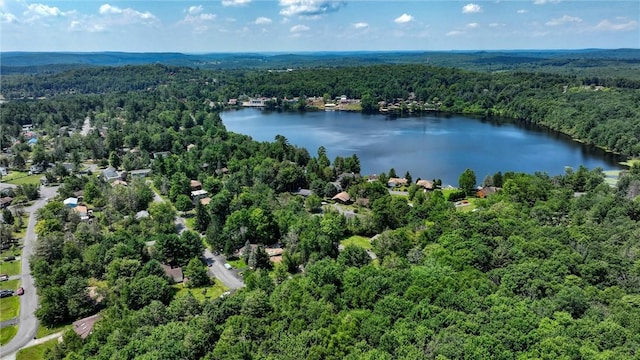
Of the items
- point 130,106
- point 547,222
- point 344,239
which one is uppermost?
point 130,106

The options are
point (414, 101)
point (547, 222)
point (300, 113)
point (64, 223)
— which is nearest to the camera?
point (547, 222)

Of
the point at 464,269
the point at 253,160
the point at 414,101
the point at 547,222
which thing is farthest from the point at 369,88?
the point at 464,269

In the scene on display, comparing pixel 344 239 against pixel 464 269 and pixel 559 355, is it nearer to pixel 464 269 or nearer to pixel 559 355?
pixel 464 269

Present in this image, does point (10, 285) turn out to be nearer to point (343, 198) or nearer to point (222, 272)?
point (222, 272)

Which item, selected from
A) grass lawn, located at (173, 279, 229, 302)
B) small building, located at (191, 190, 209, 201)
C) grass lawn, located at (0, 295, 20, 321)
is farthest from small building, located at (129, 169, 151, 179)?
grass lawn, located at (173, 279, 229, 302)

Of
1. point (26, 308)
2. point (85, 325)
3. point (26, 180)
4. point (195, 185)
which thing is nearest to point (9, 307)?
point (26, 308)

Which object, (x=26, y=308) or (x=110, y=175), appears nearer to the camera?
(x=26, y=308)

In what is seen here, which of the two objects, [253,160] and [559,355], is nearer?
[559,355]
